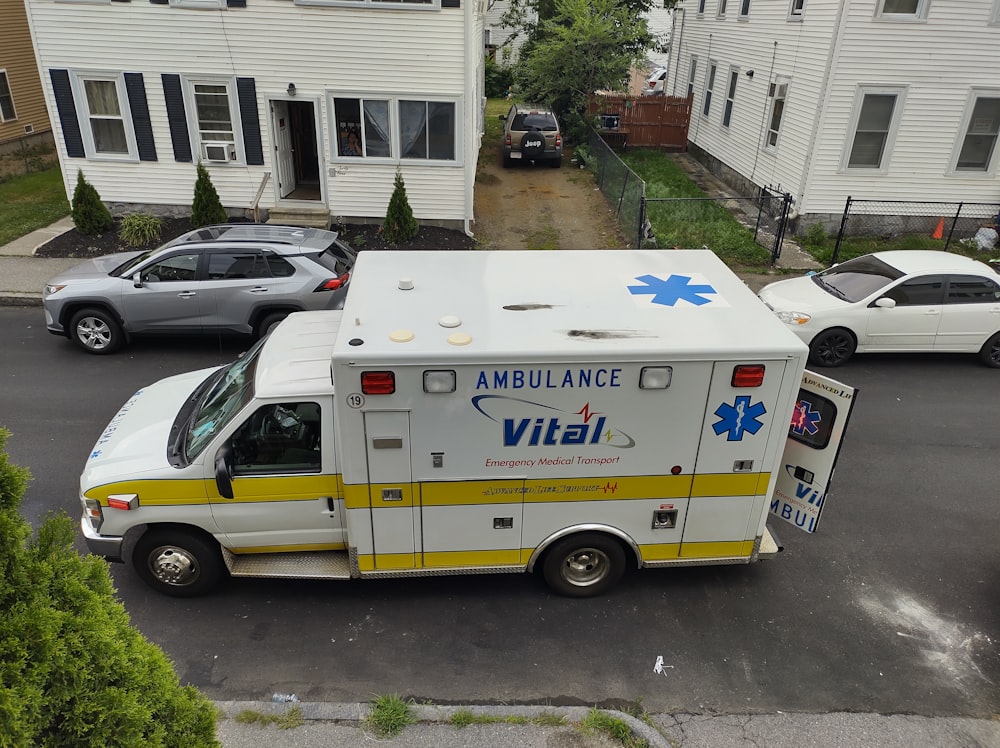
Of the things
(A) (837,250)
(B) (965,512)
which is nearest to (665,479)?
(B) (965,512)

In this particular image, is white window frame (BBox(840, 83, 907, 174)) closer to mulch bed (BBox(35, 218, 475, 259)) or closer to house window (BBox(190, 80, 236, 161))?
mulch bed (BBox(35, 218, 475, 259))

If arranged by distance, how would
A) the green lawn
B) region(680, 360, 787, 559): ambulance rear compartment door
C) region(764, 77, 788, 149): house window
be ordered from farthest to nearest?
1. region(764, 77, 788, 149): house window
2. the green lawn
3. region(680, 360, 787, 559): ambulance rear compartment door

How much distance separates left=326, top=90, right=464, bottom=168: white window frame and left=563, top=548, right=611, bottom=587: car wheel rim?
1133cm

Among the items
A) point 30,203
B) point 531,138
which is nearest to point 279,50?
point 30,203

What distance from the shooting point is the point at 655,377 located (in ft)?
17.6

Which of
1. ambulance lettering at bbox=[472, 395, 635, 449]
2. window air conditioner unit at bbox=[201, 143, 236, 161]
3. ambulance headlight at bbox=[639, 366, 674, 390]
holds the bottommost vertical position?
window air conditioner unit at bbox=[201, 143, 236, 161]

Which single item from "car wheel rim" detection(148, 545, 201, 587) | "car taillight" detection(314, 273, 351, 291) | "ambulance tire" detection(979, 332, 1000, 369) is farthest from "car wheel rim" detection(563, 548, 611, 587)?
"ambulance tire" detection(979, 332, 1000, 369)

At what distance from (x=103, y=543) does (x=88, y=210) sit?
11764 mm

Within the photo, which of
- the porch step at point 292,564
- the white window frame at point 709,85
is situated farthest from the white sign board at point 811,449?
the white window frame at point 709,85

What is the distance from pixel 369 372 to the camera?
16.8 feet

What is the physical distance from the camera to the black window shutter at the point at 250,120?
15.2 meters

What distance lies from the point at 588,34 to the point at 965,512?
69.7ft

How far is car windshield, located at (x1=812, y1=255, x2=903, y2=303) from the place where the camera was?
11.1 m

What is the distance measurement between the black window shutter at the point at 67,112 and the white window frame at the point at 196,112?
97.4 inches
